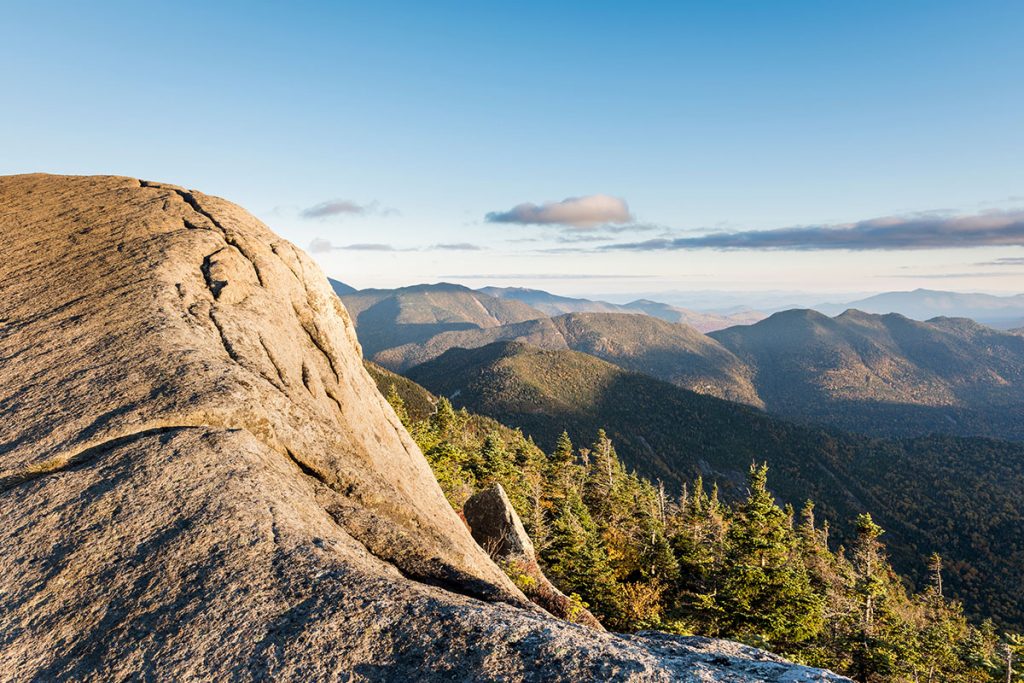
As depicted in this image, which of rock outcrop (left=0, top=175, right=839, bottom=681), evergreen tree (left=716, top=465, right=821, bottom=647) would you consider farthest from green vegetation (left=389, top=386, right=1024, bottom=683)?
rock outcrop (left=0, top=175, right=839, bottom=681)

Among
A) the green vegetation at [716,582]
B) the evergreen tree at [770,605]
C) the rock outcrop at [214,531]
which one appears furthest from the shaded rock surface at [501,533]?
the evergreen tree at [770,605]

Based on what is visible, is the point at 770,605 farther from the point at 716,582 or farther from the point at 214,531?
the point at 214,531

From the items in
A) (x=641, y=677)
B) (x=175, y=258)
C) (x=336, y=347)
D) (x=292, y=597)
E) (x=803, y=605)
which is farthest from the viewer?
(x=803, y=605)

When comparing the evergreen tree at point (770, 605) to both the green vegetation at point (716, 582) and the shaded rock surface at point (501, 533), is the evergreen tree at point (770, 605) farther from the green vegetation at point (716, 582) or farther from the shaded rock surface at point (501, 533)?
the shaded rock surface at point (501, 533)

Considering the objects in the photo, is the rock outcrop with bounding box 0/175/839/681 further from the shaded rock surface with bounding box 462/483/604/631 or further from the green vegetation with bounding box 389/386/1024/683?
the green vegetation with bounding box 389/386/1024/683

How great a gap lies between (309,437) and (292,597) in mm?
4658

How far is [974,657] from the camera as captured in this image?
40.3 m

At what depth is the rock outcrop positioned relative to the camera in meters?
5.64

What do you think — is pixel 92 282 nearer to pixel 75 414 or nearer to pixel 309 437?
pixel 75 414

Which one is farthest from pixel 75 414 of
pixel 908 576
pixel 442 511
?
pixel 908 576

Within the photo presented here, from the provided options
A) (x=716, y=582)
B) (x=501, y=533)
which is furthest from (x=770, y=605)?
(x=501, y=533)

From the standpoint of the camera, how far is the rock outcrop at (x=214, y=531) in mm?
5641

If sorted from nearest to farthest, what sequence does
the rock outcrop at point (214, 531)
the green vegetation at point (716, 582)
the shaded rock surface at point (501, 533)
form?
1. the rock outcrop at point (214, 531)
2. the shaded rock surface at point (501, 533)
3. the green vegetation at point (716, 582)

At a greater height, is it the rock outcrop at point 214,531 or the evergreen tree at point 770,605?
the rock outcrop at point 214,531
